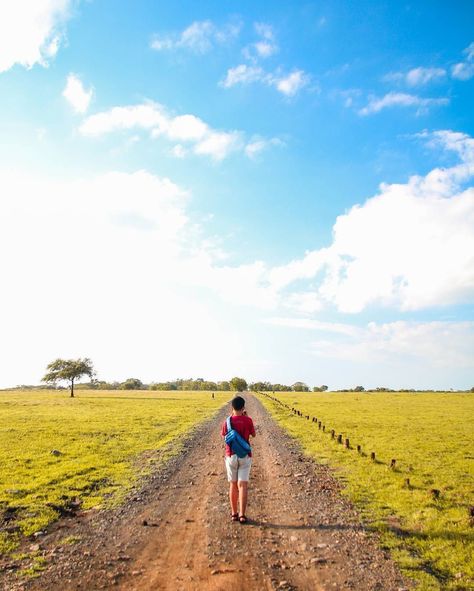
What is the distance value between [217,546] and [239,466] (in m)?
2.07

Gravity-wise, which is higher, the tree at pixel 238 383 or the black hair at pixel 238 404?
the black hair at pixel 238 404

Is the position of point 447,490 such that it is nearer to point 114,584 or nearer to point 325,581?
point 325,581

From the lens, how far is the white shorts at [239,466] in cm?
994

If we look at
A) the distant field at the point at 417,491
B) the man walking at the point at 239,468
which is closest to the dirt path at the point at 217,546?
the man walking at the point at 239,468

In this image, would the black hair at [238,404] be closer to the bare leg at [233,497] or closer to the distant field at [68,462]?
the bare leg at [233,497]

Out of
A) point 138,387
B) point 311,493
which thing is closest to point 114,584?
point 311,493

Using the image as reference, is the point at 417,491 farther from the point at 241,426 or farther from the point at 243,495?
the point at 241,426

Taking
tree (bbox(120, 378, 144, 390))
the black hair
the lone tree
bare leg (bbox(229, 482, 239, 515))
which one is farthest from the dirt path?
tree (bbox(120, 378, 144, 390))

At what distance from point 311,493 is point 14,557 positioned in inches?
334

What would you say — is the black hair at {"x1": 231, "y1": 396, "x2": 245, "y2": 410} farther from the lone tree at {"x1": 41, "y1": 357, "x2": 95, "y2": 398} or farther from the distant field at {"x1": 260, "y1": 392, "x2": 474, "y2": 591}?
the lone tree at {"x1": 41, "y1": 357, "x2": 95, "y2": 398}

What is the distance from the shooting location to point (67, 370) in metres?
89.8

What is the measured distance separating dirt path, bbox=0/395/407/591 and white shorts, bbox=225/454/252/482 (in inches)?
43.1

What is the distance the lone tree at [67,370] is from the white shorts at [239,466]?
8746cm

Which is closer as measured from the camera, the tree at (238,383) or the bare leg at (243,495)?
the bare leg at (243,495)
